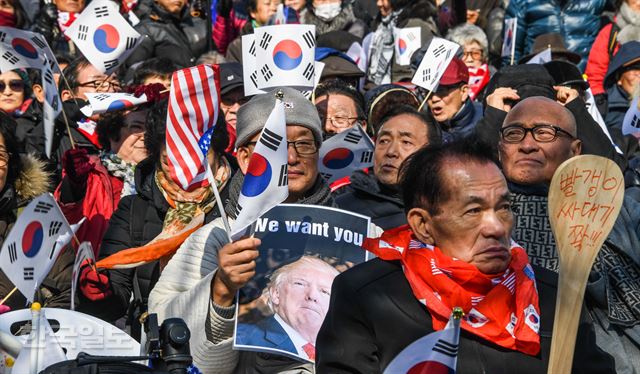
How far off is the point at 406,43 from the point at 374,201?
14.5 feet

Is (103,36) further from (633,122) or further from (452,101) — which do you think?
(633,122)

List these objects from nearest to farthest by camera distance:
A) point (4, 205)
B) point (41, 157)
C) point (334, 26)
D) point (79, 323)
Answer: point (79, 323) → point (4, 205) → point (41, 157) → point (334, 26)

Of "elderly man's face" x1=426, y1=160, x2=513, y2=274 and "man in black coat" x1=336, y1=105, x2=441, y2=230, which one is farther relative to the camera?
"man in black coat" x1=336, y1=105, x2=441, y2=230

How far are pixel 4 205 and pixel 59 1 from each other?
5611 millimetres

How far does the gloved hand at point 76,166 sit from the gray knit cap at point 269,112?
1698mm

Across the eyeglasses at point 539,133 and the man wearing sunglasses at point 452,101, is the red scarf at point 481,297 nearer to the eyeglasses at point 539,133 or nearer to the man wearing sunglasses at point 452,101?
the eyeglasses at point 539,133

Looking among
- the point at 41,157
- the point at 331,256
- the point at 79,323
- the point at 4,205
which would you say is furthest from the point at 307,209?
the point at 41,157

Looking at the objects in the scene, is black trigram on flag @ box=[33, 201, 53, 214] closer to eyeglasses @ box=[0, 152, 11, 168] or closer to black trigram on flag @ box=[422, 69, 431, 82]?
eyeglasses @ box=[0, 152, 11, 168]

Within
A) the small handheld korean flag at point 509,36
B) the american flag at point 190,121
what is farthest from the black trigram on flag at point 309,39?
the small handheld korean flag at point 509,36

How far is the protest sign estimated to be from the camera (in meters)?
4.51

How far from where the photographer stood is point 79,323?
432cm

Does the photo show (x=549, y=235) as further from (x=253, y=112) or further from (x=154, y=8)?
(x=154, y=8)

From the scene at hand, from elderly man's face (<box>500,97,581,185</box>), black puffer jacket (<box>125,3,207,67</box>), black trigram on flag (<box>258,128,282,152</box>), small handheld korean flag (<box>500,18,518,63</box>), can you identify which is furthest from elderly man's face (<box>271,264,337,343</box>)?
small handheld korean flag (<box>500,18,518,63</box>)

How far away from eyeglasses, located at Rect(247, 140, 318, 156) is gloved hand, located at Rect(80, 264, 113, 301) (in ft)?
3.36
